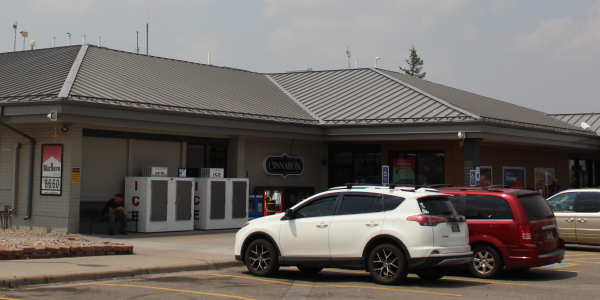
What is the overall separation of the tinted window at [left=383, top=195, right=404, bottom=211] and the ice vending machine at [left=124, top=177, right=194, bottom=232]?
9.93 metres

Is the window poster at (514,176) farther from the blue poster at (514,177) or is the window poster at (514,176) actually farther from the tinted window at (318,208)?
the tinted window at (318,208)

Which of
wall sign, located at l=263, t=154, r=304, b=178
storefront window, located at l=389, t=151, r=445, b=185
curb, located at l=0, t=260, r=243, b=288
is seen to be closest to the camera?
curb, located at l=0, t=260, r=243, b=288

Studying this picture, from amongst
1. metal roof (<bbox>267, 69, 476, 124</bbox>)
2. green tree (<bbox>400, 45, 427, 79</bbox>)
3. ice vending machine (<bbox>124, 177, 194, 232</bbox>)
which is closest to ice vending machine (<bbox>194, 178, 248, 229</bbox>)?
ice vending machine (<bbox>124, 177, 194, 232</bbox>)

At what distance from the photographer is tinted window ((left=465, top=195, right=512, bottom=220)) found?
11781mm

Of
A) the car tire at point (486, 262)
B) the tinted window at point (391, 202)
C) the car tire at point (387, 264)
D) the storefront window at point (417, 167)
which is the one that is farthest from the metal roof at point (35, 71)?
the storefront window at point (417, 167)

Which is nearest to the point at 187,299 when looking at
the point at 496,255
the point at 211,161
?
the point at 496,255

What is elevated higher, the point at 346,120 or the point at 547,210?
the point at 346,120

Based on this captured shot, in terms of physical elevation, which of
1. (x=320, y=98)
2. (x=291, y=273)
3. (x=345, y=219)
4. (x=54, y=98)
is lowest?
(x=291, y=273)

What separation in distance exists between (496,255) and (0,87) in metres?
16.4

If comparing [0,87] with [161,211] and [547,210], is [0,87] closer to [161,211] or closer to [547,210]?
[161,211]

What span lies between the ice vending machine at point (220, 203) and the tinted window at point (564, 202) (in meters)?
9.90

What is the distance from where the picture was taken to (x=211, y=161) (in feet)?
72.9

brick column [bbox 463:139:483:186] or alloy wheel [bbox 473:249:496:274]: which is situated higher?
brick column [bbox 463:139:483:186]

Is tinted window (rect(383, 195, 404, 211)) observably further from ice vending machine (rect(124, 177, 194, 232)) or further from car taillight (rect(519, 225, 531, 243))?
ice vending machine (rect(124, 177, 194, 232))
